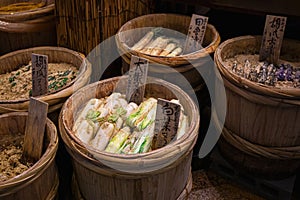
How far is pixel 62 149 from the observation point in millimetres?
2348

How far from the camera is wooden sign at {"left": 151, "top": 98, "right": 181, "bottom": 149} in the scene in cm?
172

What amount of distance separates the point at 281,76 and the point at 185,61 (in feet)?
2.14

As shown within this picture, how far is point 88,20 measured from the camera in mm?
2539

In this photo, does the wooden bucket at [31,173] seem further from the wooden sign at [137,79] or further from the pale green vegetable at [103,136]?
the wooden sign at [137,79]

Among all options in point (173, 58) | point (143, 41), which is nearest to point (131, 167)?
point (173, 58)

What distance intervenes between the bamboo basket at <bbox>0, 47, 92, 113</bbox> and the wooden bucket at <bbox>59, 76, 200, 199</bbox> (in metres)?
0.11

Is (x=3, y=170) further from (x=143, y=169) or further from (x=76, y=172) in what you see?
(x=143, y=169)

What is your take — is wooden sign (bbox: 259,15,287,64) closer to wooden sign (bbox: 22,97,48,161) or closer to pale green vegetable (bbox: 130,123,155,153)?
pale green vegetable (bbox: 130,123,155,153)

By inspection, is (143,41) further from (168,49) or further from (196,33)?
(196,33)

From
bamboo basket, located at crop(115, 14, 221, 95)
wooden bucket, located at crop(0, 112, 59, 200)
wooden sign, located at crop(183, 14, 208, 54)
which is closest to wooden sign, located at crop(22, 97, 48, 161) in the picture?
wooden bucket, located at crop(0, 112, 59, 200)

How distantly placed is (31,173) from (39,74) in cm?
69

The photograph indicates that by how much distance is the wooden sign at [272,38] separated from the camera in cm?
220

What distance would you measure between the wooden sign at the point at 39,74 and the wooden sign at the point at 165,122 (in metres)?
0.79

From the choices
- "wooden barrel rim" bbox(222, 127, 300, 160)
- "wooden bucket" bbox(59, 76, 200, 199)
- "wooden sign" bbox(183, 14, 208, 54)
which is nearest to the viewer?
"wooden bucket" bbox(59, 76, 200, 199)
